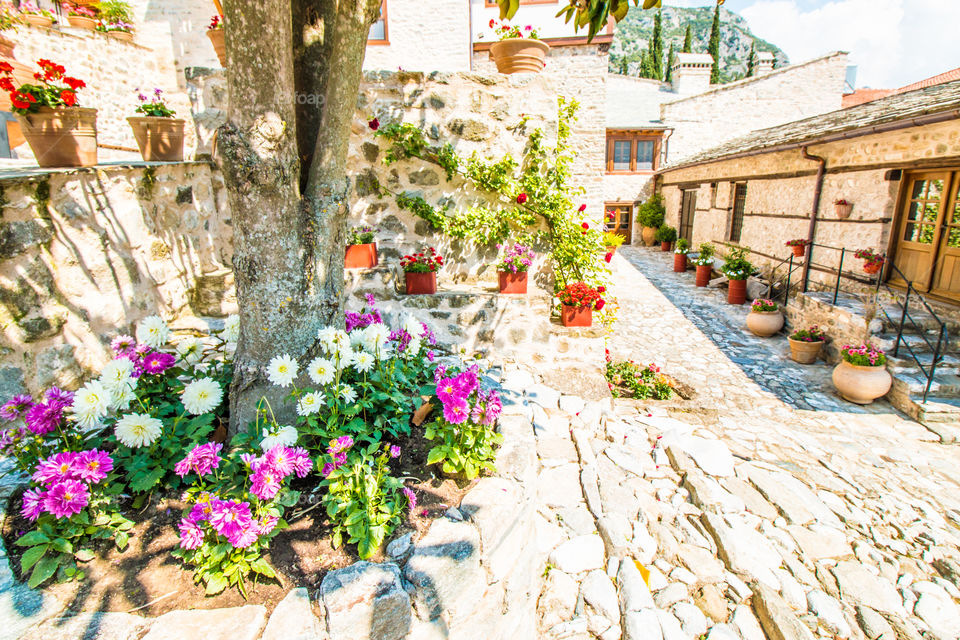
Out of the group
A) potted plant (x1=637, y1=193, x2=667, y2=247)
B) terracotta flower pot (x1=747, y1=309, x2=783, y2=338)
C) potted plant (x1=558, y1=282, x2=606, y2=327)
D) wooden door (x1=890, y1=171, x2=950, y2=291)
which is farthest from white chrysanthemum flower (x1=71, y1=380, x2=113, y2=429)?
potted plant (x1=637, y1=193, x2=667, y2=247)

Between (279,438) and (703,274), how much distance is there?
10972 mm

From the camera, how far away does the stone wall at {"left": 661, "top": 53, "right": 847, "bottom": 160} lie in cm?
1493

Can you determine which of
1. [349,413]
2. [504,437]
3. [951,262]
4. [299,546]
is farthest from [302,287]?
[951,262]

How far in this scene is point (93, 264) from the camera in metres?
2.92

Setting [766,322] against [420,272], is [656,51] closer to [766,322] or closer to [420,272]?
[766,322]

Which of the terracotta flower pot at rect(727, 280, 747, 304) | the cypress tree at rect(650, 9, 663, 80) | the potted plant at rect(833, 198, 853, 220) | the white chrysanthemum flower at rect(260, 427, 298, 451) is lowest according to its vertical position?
the terracotta flower pot at rect(727, 280, 747, 304)


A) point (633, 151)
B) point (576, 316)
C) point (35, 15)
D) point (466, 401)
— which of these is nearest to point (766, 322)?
point (576, 316)

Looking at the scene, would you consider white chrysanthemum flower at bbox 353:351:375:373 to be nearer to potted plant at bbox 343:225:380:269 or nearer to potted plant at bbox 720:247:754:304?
potted plant at bbox 343:225:380:269

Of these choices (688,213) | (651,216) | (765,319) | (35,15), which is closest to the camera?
(765,319)

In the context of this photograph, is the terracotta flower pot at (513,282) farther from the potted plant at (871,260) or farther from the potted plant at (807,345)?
the potted plant at (871,260)

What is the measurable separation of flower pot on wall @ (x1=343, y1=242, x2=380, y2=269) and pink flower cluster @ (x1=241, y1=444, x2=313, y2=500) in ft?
9.89

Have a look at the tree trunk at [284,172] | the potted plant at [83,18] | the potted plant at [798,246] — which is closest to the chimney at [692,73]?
the potted plant at [798,246]

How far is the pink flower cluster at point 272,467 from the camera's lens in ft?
4.95

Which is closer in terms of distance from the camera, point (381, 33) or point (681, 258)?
point (381, 33)
